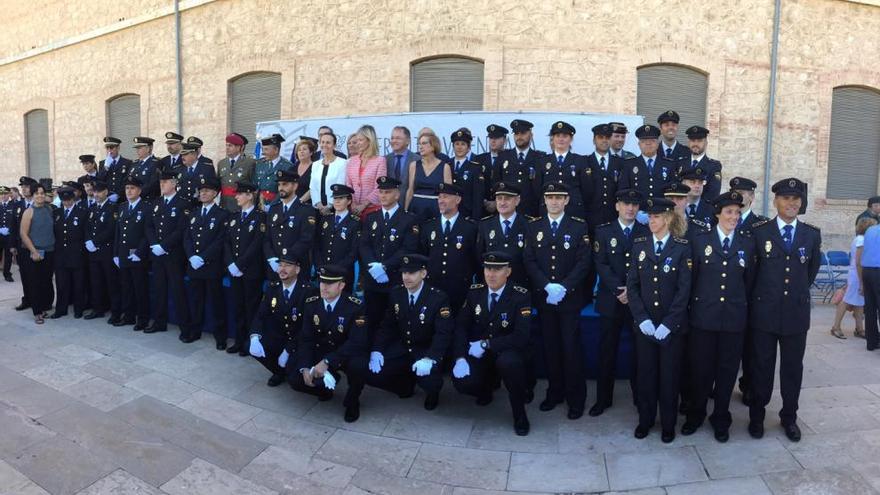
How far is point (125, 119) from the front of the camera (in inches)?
605

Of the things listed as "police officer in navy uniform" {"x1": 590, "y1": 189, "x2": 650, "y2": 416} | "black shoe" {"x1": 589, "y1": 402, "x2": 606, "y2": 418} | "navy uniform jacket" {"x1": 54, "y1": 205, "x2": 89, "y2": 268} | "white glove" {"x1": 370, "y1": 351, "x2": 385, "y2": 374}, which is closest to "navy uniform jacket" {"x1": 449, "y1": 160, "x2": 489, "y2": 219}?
"police officer in navy uniform" {"x1": 590, "y1": 189, "x2": 650, "y2": 416}

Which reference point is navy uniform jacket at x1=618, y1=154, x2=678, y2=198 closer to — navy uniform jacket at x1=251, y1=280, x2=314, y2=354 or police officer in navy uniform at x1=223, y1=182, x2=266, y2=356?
navy uniform jacket at x1=251, y1=280, x2=314, y2=354

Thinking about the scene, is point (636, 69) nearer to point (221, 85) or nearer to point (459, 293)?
point (459, 293)

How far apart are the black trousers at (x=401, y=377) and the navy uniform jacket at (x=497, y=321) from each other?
0.90ft

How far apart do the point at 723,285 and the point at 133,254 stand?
21.7ft

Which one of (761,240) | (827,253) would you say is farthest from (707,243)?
(827,253)

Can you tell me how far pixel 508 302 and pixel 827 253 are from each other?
30.5 ft

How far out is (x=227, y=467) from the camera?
3.94 metres

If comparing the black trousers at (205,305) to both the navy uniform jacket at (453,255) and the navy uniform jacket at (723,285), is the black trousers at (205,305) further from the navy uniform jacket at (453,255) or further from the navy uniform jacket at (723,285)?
the navy uniform jacket at (723,285)

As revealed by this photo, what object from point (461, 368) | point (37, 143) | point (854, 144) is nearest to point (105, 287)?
point (461, 368)

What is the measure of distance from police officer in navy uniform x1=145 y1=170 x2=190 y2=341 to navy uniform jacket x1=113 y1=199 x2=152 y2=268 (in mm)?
98

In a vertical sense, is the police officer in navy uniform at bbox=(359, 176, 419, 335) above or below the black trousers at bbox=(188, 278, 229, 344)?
above

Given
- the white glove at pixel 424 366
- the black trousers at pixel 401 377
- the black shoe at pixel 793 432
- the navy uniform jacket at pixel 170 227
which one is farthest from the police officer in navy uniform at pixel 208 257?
the black shoe at pixel 793 432

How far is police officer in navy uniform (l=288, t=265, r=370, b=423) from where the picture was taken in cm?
459
